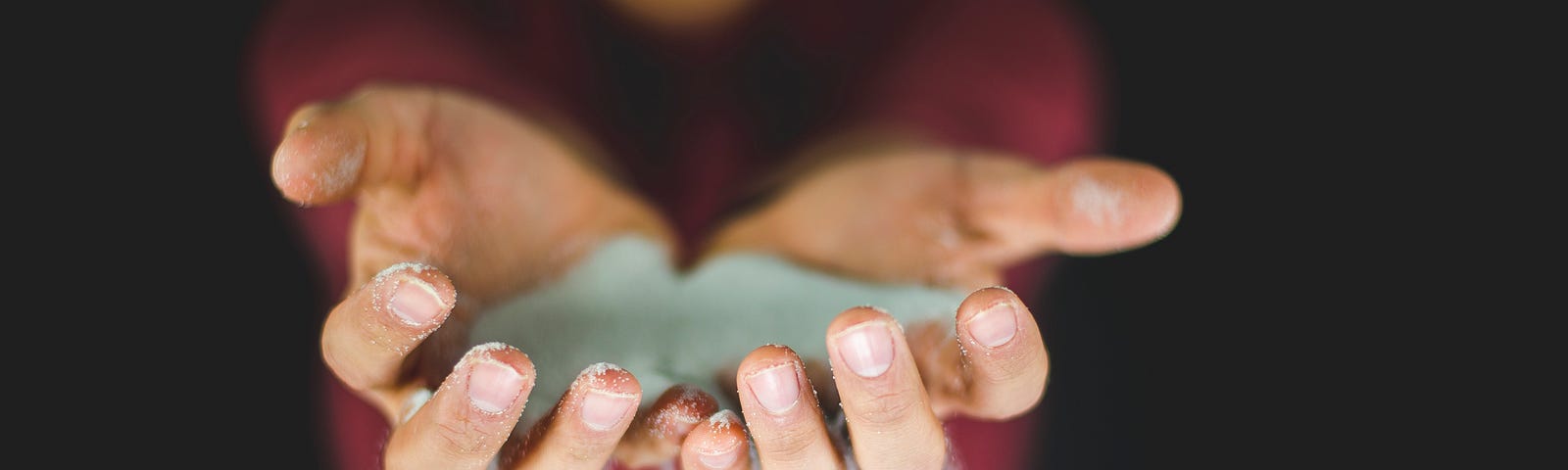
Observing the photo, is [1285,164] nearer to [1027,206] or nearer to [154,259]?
[1027,206]

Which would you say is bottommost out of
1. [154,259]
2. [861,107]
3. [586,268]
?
[154,259]

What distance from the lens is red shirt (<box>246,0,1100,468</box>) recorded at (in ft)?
2.89

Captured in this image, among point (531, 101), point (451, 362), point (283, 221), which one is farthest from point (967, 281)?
point (283, 221)

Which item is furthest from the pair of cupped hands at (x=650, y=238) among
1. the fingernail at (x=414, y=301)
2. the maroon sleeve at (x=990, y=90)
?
the maroon sleeve at (x=990, y=90)

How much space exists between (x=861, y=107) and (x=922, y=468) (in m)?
0.50

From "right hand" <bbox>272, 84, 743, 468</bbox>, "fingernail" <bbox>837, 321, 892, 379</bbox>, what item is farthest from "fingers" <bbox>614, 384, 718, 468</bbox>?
"fingernail" <bbox>837, 321, 892, 379</bbox>

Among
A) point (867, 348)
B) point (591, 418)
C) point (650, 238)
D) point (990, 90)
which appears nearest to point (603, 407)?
point (591, 418)

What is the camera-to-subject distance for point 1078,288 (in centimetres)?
111

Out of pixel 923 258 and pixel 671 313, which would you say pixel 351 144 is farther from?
pixel 923 258

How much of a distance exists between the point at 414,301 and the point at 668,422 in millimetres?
139

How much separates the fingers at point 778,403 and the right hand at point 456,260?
0.02 m

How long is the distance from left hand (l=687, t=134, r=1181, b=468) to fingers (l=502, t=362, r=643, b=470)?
0.18 ft

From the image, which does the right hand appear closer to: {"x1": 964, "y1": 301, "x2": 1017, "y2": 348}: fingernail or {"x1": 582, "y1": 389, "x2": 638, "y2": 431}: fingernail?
{"x1": 582, "y1": 389, "x2": 638, "y2": 431}: fingernail

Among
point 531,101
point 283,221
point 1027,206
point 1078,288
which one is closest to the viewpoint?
point 1027,206
